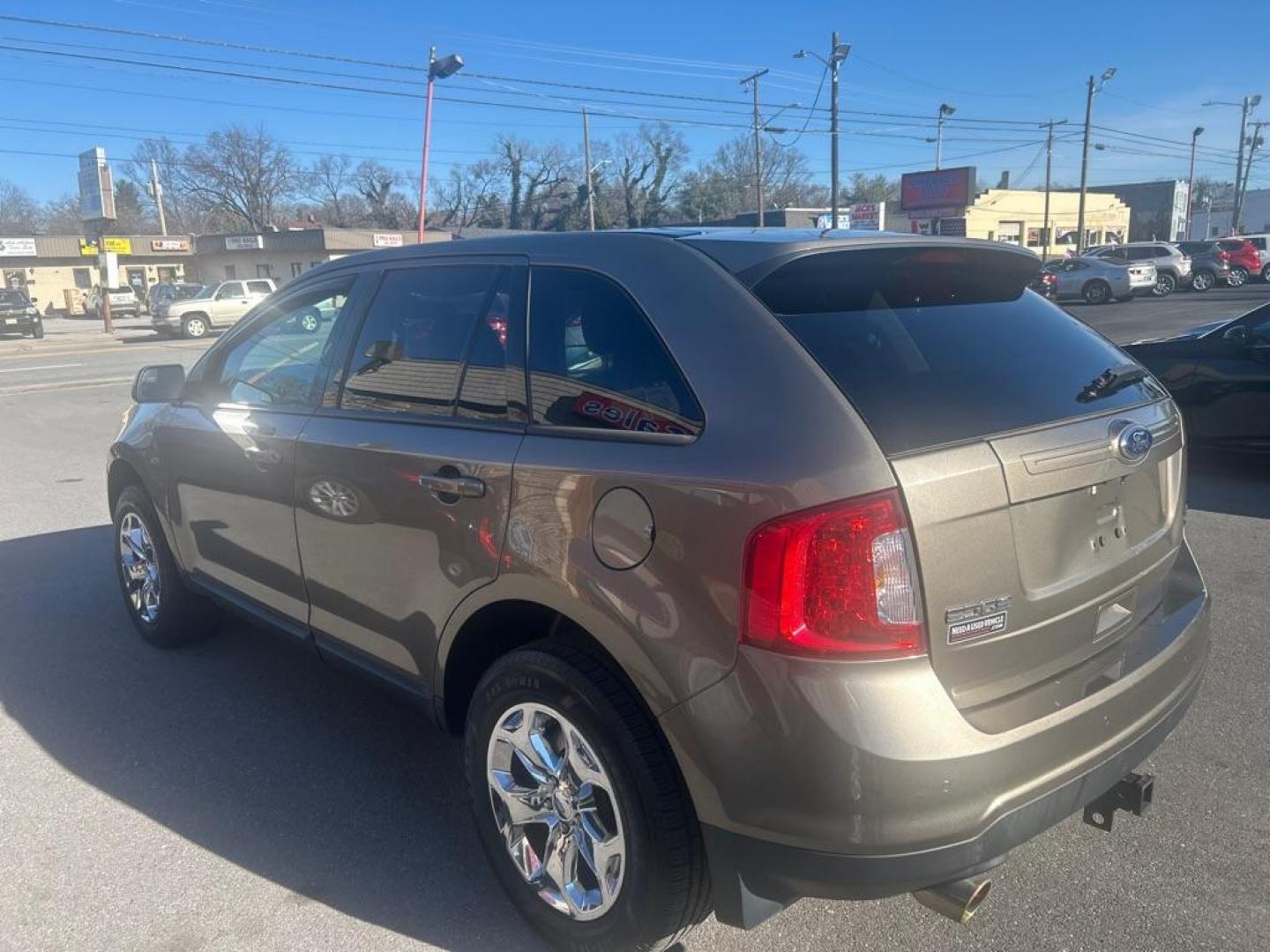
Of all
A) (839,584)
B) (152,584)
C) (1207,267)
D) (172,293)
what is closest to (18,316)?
(172,293)

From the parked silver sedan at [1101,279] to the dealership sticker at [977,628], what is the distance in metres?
31.5

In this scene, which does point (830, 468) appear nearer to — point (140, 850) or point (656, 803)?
point (656, 803)

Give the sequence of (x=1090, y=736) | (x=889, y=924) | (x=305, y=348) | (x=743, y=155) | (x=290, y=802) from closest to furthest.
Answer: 1. (x=1090, y=736)
2. (x=889, y=924)
3. (x=290, y=802)
4. (x=305, y=348)
5. (x=743, y=155)

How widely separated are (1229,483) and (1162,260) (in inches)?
1184

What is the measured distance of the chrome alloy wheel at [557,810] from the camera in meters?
2.35

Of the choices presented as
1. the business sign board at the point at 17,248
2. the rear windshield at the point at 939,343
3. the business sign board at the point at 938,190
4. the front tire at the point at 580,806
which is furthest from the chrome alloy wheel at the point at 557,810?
the business sign board at the point at 17,248

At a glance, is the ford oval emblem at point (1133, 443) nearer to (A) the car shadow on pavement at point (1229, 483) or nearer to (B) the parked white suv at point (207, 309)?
(A) the car shadow on pavement at point (1229, 483)

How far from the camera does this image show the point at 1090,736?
85.7 inches

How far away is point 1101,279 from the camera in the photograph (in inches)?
1201

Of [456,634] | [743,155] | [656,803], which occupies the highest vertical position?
[743,155]

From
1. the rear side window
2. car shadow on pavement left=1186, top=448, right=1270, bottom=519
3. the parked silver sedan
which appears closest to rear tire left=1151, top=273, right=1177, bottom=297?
the parked silver sedan

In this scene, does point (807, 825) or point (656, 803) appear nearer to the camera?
point (807, 825)

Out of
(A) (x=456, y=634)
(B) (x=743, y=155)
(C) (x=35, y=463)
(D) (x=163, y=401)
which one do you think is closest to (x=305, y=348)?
(D) (x=163, y=401)

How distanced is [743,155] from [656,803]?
82.7 m
